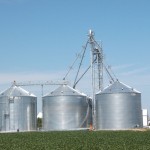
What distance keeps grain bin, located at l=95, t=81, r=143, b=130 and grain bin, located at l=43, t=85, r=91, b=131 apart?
6.06 metres

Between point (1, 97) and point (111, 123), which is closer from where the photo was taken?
point (111, 123)

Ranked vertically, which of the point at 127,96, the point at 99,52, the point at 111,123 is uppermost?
the point at 99,52

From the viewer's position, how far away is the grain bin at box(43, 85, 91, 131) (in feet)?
340

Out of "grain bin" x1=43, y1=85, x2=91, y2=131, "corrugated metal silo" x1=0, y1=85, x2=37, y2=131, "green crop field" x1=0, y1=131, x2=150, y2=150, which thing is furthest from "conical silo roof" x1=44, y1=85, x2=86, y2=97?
"green crop field" x1=0, y1=131, x2=150, y2=150

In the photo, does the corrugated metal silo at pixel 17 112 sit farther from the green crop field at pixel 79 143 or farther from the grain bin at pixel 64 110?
the green crop field at pixel 79 143

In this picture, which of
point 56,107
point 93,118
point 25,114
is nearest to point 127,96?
point 93,118

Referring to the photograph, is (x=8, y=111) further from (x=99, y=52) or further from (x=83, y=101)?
(x=99, y=52)

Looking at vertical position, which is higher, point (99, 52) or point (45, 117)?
point (99, 52)

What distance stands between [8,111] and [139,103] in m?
31.6

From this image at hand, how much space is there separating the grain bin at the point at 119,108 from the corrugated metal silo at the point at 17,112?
17.5 meters

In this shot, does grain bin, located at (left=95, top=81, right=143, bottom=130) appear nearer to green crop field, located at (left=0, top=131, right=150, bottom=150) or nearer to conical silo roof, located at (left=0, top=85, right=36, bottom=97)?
conical silo roof, located at (left=0, top=85, right=36, bottom=97)

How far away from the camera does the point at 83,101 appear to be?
10719cm

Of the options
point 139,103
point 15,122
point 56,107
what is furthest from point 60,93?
point 139,103

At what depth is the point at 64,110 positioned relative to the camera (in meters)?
103
